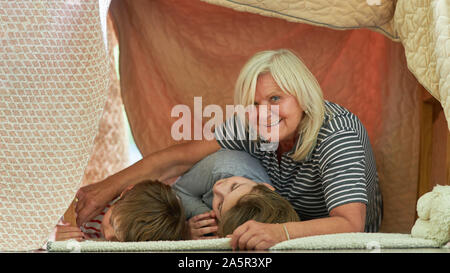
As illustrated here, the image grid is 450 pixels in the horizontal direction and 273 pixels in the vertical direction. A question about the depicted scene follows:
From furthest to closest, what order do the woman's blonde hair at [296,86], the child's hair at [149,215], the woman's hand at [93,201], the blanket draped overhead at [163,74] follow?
the woman's hand at [93,201] < the woman's blonde hair at [296,86] < the child's hair at [149,215] < the blanket draped overhead at [163,74]

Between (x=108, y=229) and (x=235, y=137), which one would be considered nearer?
(x=108, y=229)

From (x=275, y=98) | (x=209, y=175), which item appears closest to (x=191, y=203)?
(x=209, y=175)

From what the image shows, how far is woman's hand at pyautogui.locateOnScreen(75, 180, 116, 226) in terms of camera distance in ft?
4.45

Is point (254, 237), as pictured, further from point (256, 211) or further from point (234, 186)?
point (234, 186)

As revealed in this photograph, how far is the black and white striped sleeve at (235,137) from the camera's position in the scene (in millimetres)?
1404

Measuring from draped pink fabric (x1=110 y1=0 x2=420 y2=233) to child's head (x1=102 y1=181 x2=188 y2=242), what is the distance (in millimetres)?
589

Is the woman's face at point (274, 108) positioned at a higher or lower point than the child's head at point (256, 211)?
higher

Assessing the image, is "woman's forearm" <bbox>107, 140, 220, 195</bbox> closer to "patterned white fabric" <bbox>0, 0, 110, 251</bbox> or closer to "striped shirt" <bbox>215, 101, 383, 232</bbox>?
"striped shirt" <bbox>215, 101, 383, 232</bbox>

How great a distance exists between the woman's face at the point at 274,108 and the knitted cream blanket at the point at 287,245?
15.6 inches

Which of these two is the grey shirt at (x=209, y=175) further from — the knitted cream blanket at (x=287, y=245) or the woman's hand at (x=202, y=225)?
the knitted cream blanket at (x=287, y=245)

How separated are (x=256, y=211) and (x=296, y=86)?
339 millimetres

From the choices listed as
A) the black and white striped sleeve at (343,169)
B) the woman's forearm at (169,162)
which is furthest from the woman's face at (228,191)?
the woman's forearm at (169,162)

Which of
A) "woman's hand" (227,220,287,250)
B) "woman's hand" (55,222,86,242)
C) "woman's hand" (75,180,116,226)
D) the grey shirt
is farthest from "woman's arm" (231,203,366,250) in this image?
"woman's hand" (75,180,116,226)

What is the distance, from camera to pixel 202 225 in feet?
3.89
